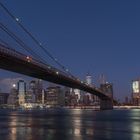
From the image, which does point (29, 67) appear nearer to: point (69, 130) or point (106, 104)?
Answer: point (69, 130)

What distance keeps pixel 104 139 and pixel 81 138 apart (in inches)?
67.4

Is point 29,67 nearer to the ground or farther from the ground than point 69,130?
farther from the ground

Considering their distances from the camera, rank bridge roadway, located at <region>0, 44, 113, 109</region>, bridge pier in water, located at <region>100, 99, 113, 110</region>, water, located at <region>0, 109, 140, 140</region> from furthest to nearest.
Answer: bridge pier in water, located at <region>100, 99, 113, 110</region> → bridge roadway, located at <region>0, 44, 113, 109</region> → water, located at <region>0, 109, 140, 140</region>

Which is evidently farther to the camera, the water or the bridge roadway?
the bridge roadway

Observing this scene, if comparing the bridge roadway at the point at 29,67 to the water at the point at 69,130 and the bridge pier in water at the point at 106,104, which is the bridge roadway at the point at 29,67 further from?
the bridge pier in water at the point at 106,104

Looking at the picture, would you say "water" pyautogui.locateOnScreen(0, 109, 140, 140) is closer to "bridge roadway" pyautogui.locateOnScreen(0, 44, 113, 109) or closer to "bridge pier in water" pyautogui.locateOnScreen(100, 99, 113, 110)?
"bridge roadway" pyautogui.locateOnScreen(0, 44, 113, 109)

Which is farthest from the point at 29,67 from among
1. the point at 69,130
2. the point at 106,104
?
the point at 106,104

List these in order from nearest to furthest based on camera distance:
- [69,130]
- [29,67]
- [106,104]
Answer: [69,130] < [29,67] < [106,104]

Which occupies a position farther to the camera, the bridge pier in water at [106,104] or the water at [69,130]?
the bridge pier in water at [106,104]

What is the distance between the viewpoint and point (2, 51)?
52.1 metres

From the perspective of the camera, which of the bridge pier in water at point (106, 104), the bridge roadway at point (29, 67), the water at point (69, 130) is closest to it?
the water at point (69, 130)

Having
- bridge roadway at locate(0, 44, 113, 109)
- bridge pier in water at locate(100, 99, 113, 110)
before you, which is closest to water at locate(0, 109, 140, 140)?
bridge roadway at locate(0, 44, 113, 109)

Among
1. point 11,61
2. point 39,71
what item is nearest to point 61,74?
point 39,71

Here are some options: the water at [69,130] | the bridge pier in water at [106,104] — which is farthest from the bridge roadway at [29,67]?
the bridge pier in water at [106,104]
